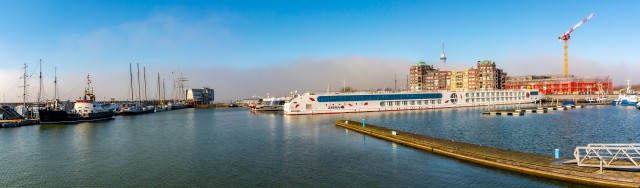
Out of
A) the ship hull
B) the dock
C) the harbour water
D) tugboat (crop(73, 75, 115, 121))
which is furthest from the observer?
tugboat (crop(73, 75, 115, 121))

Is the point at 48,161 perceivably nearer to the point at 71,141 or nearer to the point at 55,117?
the point at 71,141

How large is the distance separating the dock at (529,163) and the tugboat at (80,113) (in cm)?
8377

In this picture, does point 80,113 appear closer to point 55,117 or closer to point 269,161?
point 55,117

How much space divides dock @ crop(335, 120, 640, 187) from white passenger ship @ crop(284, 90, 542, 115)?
6313cm

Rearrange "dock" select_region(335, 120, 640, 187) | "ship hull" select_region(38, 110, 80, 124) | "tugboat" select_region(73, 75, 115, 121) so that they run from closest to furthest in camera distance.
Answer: "dock" select_region(335, 120, 640, 187) < "ship hull" select_region(38, 110, 80, 124) < "tugboat" select_region(73, 75, 115, 121)

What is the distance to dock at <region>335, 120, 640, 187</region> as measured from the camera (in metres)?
23.0

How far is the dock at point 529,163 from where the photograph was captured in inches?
905

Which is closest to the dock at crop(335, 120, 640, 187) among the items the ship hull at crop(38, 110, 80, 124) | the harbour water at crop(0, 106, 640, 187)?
the harbour water at crop(0, 106, 640, 187)

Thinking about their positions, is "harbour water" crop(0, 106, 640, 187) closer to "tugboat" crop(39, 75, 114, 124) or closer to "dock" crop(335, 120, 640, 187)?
"dock" crop(335, 120, 640, 187)

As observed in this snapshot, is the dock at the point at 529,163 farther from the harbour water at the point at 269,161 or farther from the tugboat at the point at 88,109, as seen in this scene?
the tugboat at the point at 88,109

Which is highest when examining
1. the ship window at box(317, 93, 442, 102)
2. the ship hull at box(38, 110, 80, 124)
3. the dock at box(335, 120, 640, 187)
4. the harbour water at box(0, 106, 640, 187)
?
the ship window at box(317, 93, 442, 102)

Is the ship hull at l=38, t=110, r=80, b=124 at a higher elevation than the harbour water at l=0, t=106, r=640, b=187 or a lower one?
higher

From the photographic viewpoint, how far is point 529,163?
28.2m

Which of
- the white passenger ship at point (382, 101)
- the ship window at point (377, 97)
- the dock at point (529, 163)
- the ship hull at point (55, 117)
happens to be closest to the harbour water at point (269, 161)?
the dock at point (529, 163)
